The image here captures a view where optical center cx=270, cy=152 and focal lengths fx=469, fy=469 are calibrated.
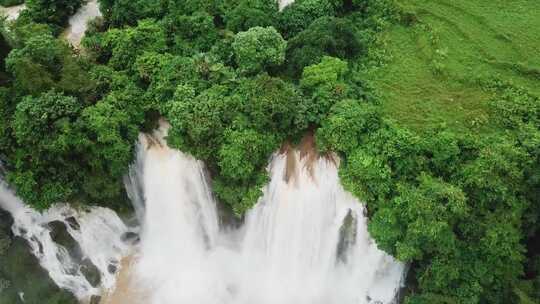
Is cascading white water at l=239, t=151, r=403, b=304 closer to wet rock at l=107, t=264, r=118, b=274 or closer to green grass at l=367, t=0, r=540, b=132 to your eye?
green grass at l=367, t=0, r=540, b=132

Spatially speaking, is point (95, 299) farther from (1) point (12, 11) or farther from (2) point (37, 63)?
(1) point (12, 11)

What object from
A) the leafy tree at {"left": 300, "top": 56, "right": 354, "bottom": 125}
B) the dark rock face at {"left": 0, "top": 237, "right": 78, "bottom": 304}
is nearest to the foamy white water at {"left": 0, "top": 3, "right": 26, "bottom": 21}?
the dark rock face at {"left": 0, "top": 237, "right": 78, "bottom": 304}

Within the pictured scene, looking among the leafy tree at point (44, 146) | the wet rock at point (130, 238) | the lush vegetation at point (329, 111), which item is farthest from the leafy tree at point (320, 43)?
the wet rock at point (130, 238)

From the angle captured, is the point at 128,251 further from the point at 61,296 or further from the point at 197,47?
the point at 197,47

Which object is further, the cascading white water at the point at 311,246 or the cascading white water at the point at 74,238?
the cascading white water at the point at 74,238

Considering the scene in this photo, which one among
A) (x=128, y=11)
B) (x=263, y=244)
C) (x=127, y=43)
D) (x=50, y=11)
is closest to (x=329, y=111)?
(x=263, y=244)

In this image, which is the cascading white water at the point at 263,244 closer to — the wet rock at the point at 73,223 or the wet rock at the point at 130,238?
the wet rock at the point at 130,238

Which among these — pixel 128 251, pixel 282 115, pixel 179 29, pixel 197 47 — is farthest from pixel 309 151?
pixel 128 251
